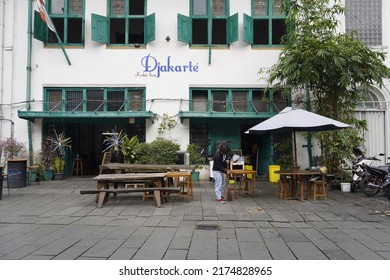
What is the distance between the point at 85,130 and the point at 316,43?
Answer: 11686 millimetres

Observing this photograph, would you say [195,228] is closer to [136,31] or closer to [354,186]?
[354,186]

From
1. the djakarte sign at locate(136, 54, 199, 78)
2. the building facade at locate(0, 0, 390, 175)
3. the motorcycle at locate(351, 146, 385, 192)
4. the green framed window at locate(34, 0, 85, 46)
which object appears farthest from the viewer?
the green framed window at locate(34, 0, 85, 46)

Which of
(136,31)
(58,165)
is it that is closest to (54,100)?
(58,165)

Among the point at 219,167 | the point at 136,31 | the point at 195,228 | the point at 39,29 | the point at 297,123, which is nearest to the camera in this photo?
the point at 195,228

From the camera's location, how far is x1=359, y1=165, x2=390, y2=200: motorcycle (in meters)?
Answer: 8.81

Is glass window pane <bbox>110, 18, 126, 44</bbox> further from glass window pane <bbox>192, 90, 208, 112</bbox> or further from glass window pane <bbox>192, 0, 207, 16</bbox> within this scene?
glass window pane <bbox>192, 90, 208, 112</bbox>

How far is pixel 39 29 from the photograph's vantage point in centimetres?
1203

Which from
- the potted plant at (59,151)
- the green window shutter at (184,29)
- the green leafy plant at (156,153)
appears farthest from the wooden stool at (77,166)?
the green window shutter at (184,29)

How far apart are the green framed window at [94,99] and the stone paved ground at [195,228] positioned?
4499 millimetres

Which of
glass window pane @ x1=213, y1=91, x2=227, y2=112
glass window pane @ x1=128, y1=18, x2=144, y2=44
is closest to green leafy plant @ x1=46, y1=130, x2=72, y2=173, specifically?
glass window pane @ x1=128, y1=18, x2=144, y2=44

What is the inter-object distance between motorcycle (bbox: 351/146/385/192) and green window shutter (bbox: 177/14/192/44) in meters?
7.31

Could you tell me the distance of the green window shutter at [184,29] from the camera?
40.1 ft

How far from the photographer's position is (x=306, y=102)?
11828 mm

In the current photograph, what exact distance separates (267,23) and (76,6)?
7821mm
